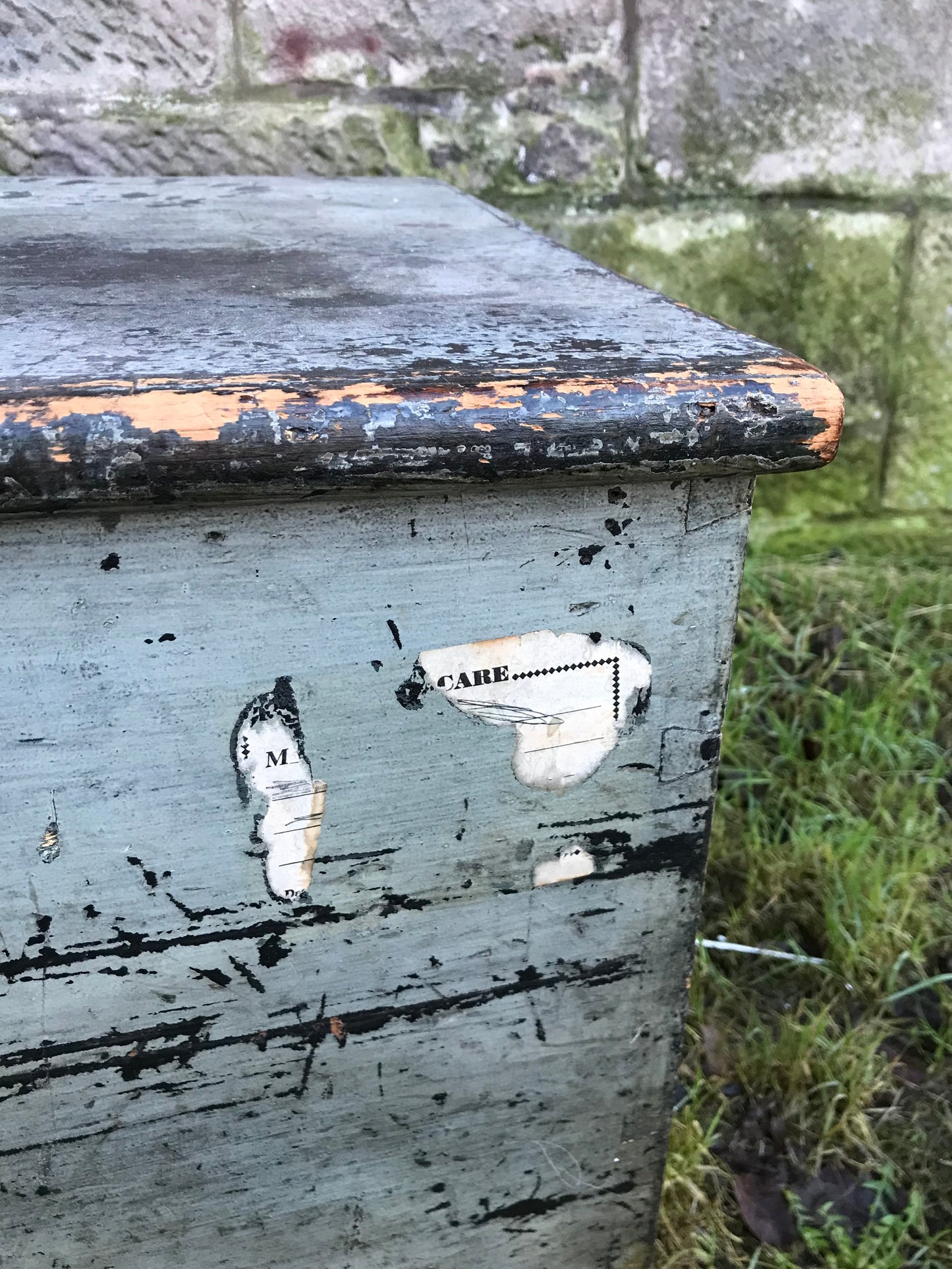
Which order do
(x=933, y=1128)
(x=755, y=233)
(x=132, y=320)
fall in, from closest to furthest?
(x=132, y=320) → (x=933, y=1128) → (x=755, y=233)

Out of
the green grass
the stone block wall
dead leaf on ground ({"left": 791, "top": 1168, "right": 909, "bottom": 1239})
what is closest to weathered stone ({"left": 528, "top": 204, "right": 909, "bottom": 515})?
the stone block wall

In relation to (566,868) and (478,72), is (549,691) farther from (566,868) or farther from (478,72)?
(478,72)

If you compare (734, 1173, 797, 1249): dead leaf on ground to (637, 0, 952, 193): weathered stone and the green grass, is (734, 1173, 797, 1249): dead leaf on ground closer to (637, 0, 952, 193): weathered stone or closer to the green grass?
the green grass

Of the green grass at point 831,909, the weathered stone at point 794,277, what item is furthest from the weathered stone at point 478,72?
the green grass at point 831,909

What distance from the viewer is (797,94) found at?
1858 mm

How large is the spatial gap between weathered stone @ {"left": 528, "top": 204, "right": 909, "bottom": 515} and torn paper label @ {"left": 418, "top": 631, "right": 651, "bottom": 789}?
52.0 inches

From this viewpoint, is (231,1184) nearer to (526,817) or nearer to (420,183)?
(526,817)

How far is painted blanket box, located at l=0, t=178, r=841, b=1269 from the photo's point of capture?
0.62 m

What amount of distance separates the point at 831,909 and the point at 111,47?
5.62ft

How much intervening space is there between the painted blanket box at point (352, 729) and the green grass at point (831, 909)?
345 mm

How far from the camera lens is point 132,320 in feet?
2.33

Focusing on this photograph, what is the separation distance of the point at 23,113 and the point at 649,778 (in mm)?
1397

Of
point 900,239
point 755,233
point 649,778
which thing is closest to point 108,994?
point 649,778

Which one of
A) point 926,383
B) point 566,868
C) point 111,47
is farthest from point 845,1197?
point 111,47
